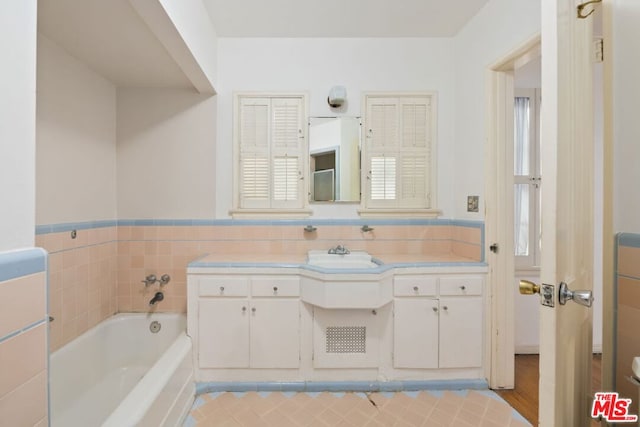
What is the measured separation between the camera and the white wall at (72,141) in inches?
64.7

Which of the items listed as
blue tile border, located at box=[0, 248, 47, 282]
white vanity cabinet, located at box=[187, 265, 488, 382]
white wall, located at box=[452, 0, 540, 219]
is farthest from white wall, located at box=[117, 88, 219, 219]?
white wall, located at box=[452, 0, 540, 219]

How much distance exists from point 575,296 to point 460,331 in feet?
4.22

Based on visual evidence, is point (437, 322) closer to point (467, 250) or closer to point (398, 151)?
point (467, 250)

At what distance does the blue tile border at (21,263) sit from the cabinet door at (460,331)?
78.7 inches

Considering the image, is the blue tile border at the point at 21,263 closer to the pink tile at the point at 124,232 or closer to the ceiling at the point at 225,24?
the ceiling at the point at 225,24

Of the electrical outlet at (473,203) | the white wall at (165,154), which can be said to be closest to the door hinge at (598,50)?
the electrical outlet at (473,203)

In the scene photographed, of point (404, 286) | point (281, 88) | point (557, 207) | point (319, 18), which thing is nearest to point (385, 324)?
point (404, 286)

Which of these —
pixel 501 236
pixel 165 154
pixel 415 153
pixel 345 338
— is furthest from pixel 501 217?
pixel 165 154

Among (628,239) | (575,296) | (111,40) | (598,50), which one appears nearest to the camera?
(575,296)

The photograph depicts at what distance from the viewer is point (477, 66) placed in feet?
6.73

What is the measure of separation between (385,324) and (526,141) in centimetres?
211

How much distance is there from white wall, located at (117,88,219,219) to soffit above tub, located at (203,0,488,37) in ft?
2.07

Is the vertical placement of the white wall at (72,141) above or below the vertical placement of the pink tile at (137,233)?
above

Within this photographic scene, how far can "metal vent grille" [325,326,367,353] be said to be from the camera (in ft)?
6.12
